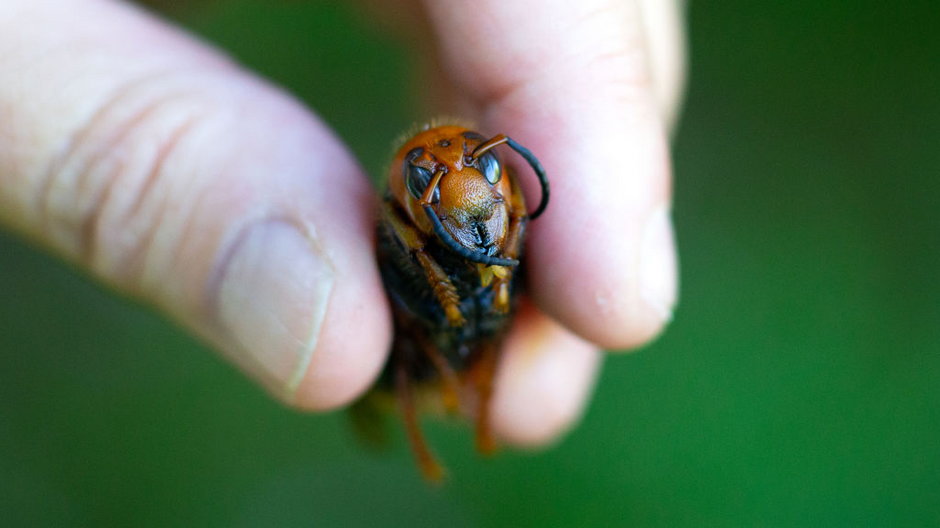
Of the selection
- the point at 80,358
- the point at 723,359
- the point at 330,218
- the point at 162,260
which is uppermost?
the point at 330,218

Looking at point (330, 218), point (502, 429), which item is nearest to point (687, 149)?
point (502, 429)

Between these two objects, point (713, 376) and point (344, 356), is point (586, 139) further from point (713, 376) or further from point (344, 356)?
point (713, 376)

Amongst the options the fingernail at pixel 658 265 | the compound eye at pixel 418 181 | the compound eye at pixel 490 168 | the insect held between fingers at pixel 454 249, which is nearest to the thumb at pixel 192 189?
the insect held between fingers at pixel 454 249

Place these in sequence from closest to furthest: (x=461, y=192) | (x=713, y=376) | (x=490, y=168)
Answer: (x=461, y=192) → (x=490, y=168) → (x=713, y=376)

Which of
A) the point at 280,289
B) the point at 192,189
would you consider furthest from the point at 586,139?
the point at 192,189

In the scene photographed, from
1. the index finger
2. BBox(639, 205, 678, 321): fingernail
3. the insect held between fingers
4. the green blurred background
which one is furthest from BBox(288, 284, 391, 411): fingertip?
the green blurred background

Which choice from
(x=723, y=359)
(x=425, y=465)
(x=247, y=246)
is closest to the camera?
(x=247, y=246)

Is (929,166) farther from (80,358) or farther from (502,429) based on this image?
(80,358)
